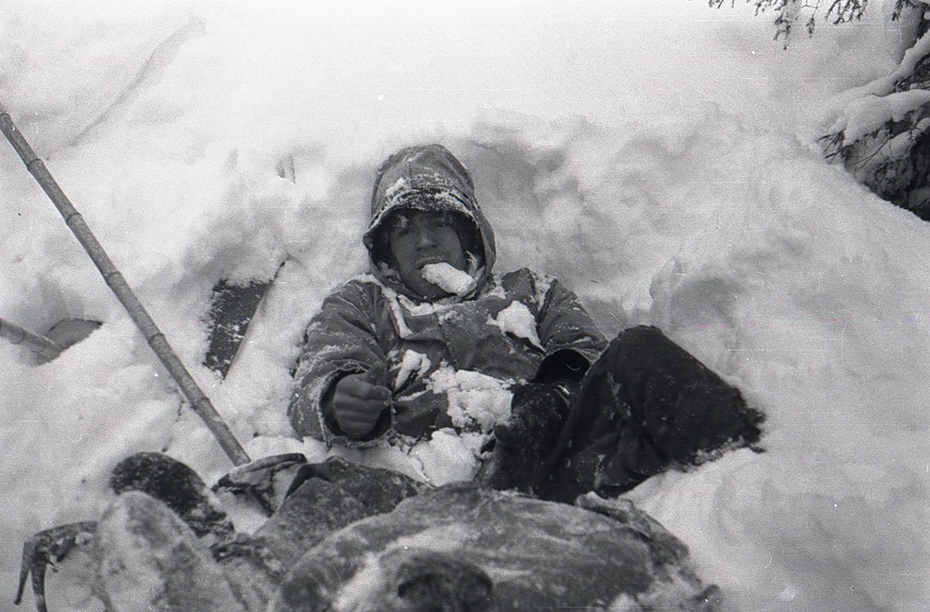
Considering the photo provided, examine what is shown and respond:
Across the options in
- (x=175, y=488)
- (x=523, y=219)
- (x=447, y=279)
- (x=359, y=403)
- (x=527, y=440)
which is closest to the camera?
(x=175, y=488)

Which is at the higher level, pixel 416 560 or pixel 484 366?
pixel 416 560

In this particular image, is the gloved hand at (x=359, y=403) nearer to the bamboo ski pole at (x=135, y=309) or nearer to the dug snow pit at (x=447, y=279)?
the bamboo ski pole at (x=135, y=309)

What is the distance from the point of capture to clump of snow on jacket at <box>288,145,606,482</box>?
2.62m

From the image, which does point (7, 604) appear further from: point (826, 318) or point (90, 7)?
point (90, 7)

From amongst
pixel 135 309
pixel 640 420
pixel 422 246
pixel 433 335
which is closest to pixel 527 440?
pixel 640 420

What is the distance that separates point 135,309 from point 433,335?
1.07 m

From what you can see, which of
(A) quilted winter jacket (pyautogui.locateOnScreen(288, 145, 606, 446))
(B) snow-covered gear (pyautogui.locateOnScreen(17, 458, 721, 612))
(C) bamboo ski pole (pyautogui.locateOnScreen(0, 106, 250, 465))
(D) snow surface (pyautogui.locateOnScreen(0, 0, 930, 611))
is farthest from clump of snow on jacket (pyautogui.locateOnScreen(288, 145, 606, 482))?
(B) snow-covered gear (pyautogui.locateOnScreen(17, 458, 721, 612))

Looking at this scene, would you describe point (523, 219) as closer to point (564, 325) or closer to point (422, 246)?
point (422, 246)

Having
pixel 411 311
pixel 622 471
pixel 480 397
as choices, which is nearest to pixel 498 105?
pixel 411 311

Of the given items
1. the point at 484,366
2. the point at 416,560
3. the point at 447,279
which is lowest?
the point at 484,366

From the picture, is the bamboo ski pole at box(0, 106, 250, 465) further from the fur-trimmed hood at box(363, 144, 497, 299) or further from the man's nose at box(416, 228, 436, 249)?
the man's nose at box(416, 228, 436, 249)

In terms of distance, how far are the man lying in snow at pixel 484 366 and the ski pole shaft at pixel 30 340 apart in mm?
817

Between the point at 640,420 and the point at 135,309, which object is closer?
the point at 640,420

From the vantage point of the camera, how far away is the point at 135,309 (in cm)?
262
